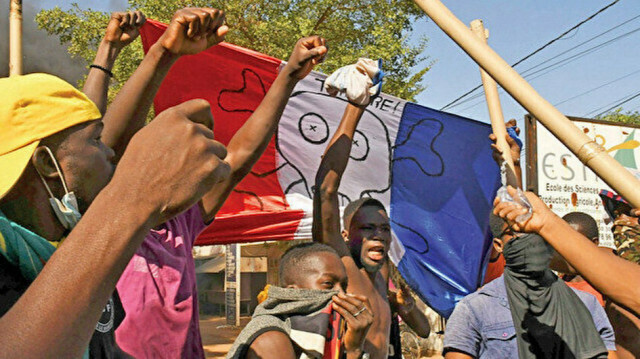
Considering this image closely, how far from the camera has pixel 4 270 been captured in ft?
3.96

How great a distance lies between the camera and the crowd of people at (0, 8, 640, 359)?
0.96 metres

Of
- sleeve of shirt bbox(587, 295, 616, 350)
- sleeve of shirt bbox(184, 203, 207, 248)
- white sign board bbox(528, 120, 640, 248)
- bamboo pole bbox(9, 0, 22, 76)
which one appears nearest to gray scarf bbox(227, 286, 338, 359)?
sleeve of shirt bbox(184, 203, 207, 248)

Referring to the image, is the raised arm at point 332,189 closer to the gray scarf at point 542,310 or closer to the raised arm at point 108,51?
the gray scarf at point 542,310

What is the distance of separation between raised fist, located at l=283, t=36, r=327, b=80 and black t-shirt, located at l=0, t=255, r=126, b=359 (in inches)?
57.4

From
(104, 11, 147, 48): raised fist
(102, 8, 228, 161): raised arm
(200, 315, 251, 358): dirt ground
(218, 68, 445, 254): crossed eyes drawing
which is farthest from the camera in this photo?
(200, 315, 251, 358): dirt ground

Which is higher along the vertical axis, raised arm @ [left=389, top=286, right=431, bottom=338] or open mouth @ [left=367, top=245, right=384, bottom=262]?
open mouth @ [left=367, top=245, right=384, bottom=262]

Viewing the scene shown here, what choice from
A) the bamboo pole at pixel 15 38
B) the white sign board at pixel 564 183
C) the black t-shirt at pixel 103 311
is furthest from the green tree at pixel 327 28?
the black t-shirt at pixel 103 311

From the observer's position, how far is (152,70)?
2.19 metres

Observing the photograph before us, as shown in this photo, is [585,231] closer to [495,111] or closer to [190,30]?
[495,111]

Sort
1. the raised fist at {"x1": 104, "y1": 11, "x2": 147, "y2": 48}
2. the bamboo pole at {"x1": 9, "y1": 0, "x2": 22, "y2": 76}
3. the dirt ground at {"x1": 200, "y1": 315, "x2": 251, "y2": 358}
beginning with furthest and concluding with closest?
1. the dirt ground at {"x1": 200, "y1": 315, "x2": 251, "y2": 358}
2. the bamboo pole at {"x1": 9, "y1": 0, "x2": 22, "y2": 76}
3. the raised fist at {"x1": 104, "y1": 11, "x2": 147, "y2": 48}

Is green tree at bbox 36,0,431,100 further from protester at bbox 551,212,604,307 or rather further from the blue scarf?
the blue scarf

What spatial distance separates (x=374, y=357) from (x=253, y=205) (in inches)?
75.3

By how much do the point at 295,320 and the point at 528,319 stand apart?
1.64 m

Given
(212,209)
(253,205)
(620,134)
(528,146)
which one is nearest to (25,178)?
(212,209)
